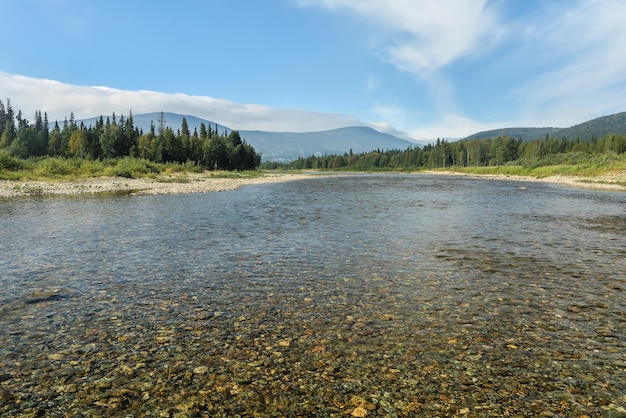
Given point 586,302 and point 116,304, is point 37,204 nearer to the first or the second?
point 116,304

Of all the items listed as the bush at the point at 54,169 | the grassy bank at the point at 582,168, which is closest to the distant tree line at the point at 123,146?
the bush at the point at 54,169

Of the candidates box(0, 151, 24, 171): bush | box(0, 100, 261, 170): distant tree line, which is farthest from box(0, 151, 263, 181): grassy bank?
box(0, 100, 261, 170): distant tree line

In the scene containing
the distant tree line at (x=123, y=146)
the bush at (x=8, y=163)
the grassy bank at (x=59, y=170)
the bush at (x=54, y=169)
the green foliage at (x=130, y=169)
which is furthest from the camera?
the distant tree line at (x=123, y=146)

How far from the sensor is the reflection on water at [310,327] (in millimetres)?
5891

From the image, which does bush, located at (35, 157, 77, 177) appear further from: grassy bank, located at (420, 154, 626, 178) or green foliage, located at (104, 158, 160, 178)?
grassy bank, located at (420, 154, 626, 178)

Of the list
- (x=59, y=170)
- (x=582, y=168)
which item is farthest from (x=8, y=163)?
(x=582, y=168)

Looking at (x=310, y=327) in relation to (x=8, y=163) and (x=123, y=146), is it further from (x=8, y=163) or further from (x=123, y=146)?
(x=123, y=146)

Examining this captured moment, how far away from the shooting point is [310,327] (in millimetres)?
8508

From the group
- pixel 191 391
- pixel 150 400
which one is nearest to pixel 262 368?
pixel 191 391

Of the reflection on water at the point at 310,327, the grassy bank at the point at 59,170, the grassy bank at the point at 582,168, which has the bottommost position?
the reflection on water at the point at 310,327

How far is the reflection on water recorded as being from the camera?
589 centimetres

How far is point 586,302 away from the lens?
32.9ft

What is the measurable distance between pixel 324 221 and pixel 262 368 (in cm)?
1856

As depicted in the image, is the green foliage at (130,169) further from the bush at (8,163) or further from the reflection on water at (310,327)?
the reflection on water at (310,327)
